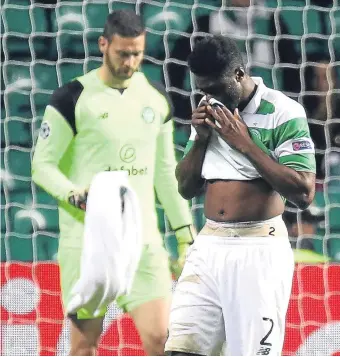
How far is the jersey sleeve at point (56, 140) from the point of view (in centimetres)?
252

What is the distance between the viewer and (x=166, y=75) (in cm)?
262

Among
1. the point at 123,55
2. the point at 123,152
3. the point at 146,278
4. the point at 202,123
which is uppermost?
the point at 123,55

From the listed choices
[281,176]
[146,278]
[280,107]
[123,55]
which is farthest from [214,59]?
[146,278]

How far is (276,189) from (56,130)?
65cm

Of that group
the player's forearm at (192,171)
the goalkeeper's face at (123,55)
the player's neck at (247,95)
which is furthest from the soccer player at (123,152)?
the player's neck at (247,95)

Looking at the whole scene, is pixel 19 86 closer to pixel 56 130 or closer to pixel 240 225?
pixel 56 130

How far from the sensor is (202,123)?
7.04 ft

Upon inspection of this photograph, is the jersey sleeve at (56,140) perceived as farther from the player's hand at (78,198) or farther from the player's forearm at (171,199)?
the player's forearm at (171,199)

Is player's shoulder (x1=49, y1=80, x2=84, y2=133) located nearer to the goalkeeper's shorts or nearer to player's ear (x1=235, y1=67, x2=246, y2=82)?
the goalkeeper's shorts

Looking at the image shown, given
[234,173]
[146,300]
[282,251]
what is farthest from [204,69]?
[146,300]

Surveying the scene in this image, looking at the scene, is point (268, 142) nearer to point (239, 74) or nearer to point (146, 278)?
point (239, 74)

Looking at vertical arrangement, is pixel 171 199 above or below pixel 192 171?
below

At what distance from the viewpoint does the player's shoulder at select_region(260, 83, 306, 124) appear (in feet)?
7.16

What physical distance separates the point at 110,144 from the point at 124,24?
30cm
